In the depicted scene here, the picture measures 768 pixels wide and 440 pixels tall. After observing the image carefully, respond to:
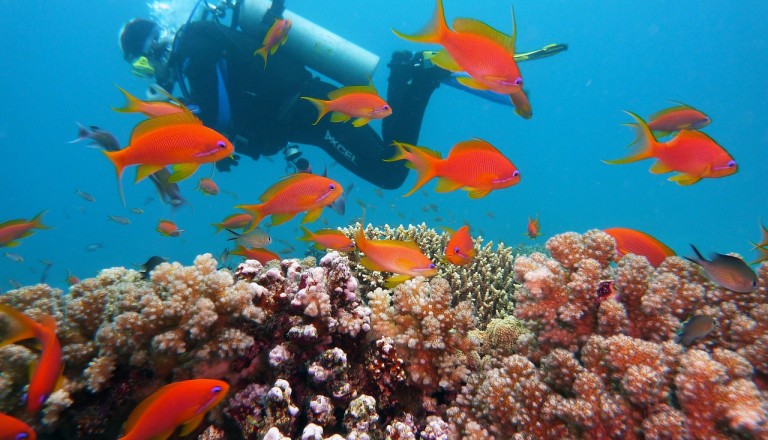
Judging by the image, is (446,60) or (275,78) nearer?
(446,60)

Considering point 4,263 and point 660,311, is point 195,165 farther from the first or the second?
point 4,263

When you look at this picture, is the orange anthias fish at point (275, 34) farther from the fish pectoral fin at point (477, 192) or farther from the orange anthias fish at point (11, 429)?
the orange anthias fish at point (11, 429)

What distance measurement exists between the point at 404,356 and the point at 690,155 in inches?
119

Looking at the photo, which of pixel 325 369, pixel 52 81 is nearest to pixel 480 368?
pixel 325 369

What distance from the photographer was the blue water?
3964 inches

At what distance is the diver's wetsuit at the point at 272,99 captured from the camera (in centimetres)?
721

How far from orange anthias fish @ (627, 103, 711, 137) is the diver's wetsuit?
5541mm

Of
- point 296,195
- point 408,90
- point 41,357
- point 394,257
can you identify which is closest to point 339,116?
point 296,195

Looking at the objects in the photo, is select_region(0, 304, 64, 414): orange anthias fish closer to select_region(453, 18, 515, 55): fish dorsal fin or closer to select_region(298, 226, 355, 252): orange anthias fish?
select_region(298, 226, 355, 252): orange anthias fish

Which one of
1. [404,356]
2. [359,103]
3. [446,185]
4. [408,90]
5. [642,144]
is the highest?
[408,90]

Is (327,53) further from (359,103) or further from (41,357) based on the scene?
(41,357)

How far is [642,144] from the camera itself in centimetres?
334

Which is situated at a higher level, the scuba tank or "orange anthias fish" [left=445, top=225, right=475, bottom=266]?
the scuba tank

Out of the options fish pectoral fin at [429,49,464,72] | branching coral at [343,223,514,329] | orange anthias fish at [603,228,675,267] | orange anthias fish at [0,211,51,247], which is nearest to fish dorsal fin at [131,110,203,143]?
fish pectoral fin at [429,49,464,72]
